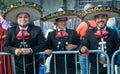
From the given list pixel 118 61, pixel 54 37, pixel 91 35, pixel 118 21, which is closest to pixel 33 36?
pixel 54 37

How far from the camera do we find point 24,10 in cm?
652

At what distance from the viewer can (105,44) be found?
6.49m

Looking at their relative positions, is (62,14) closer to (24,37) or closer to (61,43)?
(61,43)

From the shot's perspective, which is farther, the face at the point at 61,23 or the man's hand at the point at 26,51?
the face at the point at 61,23

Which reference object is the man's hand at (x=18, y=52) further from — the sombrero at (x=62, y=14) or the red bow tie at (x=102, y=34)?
the red bow tie at (x=102, y=34)

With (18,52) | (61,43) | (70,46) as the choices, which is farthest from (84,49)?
(18,52)

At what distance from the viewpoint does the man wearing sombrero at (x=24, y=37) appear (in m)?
6.46

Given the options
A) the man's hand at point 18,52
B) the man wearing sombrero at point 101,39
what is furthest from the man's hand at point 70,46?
the man's hand at point 18,52

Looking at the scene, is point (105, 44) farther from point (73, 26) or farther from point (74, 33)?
point (73, 26)

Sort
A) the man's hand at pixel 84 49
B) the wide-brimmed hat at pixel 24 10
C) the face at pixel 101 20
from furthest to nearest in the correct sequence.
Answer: the face at pixel 101 20
the wide-brimmed hat at pixel 24 10
the man's hand at pixel 84 49

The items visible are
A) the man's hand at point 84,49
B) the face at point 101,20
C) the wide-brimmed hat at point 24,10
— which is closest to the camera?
the man's hand at point 84,49

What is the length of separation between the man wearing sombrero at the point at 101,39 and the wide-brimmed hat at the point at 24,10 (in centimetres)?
71

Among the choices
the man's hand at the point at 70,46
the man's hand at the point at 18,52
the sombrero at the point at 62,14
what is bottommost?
the man's hand at the point at 18,52

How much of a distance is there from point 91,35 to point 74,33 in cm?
28
